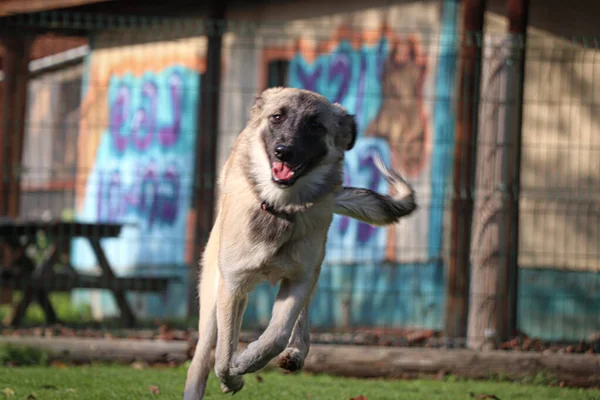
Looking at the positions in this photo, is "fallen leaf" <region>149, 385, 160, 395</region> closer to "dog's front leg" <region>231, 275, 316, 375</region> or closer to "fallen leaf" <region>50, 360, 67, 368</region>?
"dog's front leg" <region>231, 275, 316, 375</region>

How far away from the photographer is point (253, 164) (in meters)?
4.12

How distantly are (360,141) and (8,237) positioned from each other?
3745 millimetres

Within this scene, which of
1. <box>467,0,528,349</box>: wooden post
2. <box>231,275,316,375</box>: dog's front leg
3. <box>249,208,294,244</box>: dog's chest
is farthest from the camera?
<box>467,0,528,349</box>: wooden post

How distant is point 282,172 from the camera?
3973 mm

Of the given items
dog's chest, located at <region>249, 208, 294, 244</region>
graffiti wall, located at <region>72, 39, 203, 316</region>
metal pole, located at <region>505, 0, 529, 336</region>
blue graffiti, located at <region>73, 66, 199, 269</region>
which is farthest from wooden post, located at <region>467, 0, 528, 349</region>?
blue graffiti, located at <region>73, 66, 199, 269</region>

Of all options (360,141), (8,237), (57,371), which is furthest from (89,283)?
(360,141)

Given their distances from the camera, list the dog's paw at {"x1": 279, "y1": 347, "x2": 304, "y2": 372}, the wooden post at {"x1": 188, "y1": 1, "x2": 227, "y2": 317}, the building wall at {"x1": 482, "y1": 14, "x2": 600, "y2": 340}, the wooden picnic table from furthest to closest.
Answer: the building wall at {"x1": 482, "y1": 14, "x2": 600, "y2": 340} → the wooden post at {"x1": 188, "y1": 1, "x2": 227, "y2": 317} → the wooden picnic table → the dog's paw at {"x1": 279, "y1": 347, "x2": 304, "y2": 372}

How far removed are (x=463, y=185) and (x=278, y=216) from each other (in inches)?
145

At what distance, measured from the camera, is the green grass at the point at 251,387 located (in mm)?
5027

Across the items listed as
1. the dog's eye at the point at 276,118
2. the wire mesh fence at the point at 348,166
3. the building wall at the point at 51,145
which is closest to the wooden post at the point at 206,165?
the wire mesh fence at the point at 348,166

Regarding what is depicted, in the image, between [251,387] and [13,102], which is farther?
[13,102]

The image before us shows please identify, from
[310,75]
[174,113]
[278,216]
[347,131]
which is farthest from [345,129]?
[174,113]

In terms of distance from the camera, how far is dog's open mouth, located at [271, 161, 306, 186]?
3945mm

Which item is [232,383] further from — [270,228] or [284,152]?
[284,152]
